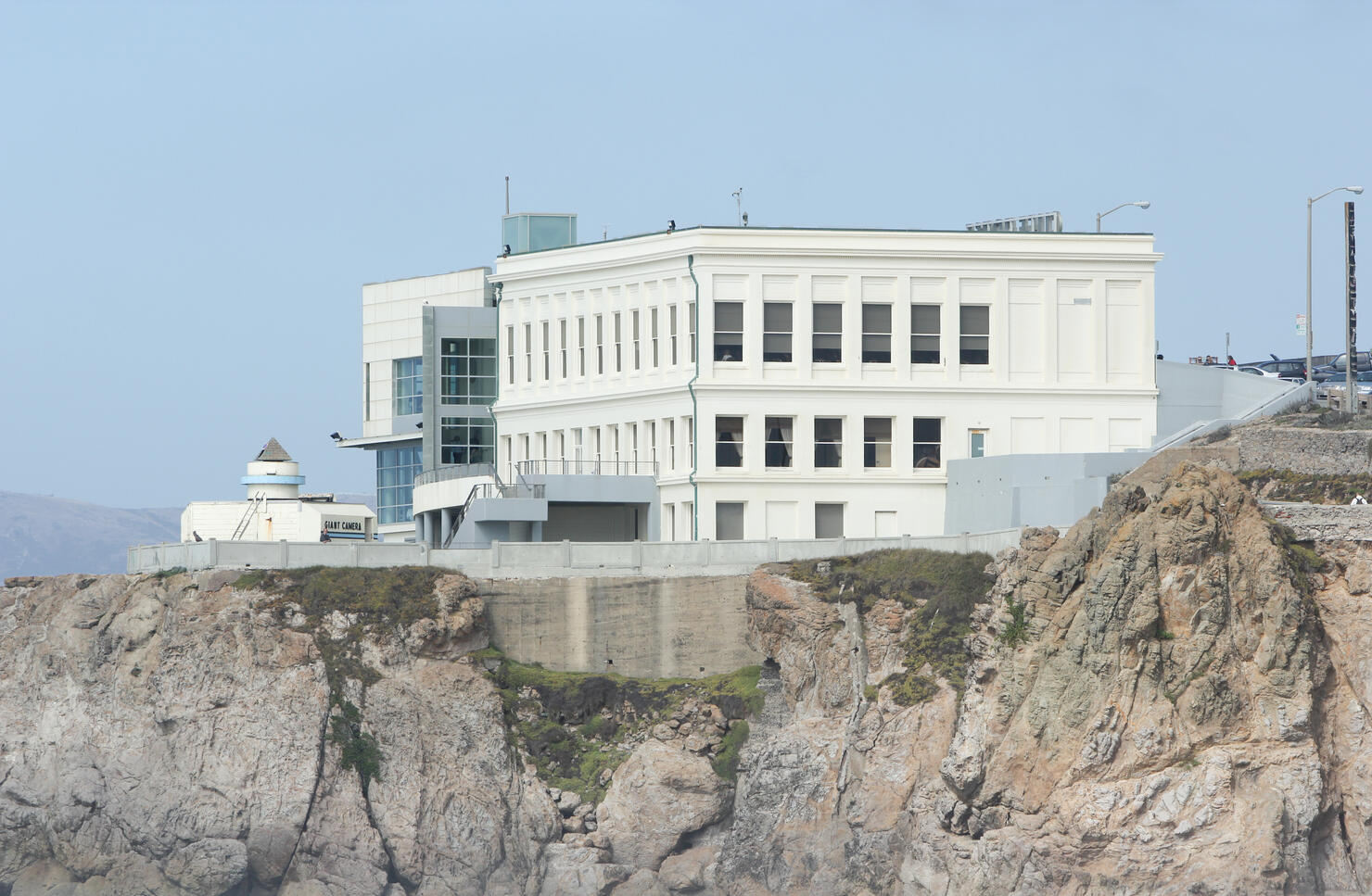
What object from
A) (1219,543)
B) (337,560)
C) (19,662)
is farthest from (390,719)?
(1219,543)

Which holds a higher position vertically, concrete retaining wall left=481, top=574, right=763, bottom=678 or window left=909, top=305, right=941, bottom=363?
window left=909, top=305, right=941, bottom=363

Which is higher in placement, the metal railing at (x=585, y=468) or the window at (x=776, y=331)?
the window at (x=776, y=331)

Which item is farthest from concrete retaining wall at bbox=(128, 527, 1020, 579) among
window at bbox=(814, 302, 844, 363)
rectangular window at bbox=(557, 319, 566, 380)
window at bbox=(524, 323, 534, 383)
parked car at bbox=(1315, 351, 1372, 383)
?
parked car at bbox=(1315, 351, 1372, 383)

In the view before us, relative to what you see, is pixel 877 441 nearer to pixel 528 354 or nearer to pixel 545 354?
pixel 545 354

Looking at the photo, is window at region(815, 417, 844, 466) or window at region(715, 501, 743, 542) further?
window at region(815, 417, 844, 466)

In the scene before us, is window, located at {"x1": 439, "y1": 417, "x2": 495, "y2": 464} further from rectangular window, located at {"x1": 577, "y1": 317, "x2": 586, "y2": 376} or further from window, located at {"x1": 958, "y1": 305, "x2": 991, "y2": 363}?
window, located at {"x1": 958, "y1": 305, "x2": 991, "y2": 363}

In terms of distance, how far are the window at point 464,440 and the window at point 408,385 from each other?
448cm

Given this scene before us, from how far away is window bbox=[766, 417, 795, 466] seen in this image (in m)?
87.2

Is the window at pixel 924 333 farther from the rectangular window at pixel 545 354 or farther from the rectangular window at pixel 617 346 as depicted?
the rectangular window at pixel 545 354

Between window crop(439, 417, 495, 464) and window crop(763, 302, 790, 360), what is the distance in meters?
16.0

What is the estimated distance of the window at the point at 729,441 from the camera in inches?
3425

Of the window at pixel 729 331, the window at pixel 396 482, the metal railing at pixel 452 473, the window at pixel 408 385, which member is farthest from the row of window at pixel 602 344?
the window at pixel 396 482

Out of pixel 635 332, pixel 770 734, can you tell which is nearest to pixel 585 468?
pixel 635 332

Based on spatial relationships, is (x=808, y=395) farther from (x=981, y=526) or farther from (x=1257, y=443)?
(x=1257, y=443)
